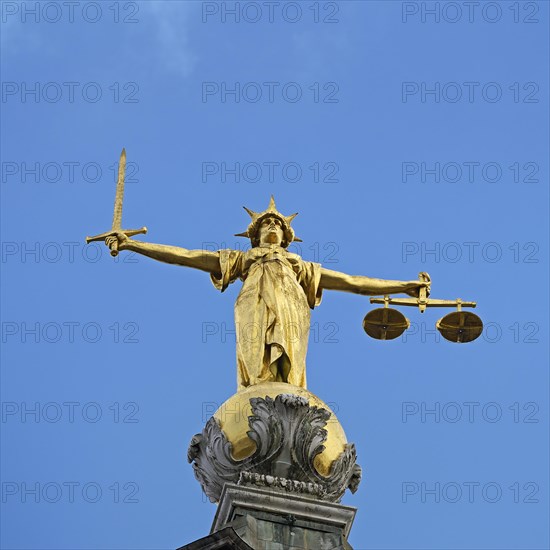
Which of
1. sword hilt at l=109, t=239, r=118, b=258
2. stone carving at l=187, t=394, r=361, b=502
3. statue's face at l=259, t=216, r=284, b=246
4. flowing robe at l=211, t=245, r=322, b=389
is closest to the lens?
stone carving at l=187, t=394, r=361, b=502

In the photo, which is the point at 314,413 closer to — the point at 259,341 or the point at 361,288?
the point at 259,341

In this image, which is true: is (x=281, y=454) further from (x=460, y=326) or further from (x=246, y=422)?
(x=460, y=326)

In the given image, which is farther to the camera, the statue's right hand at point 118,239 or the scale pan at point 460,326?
the scale pan at point 460,326

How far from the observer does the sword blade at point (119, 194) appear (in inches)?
1176

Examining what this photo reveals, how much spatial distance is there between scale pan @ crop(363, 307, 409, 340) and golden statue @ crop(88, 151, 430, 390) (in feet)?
1.70

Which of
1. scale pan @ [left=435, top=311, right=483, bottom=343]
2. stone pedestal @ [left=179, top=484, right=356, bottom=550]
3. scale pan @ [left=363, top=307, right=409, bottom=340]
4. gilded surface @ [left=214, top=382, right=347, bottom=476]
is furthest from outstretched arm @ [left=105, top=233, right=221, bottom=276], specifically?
stone pedestal @ [left=179, top=484, right=356, bottom=550]

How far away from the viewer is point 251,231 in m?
30.8

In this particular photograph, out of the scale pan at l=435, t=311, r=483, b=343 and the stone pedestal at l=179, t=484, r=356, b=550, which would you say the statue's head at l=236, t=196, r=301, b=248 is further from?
the stone pedestal at l=179, t=484, r=356, b=550

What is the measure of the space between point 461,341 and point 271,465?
16.2 ft

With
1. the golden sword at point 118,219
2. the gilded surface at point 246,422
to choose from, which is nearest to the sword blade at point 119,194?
the golden sword at point 118,219

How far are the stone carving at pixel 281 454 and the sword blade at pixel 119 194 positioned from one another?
14.4 ft

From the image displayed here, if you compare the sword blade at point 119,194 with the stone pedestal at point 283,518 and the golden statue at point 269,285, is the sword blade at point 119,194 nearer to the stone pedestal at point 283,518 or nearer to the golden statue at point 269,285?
the golden statue at point 269,285

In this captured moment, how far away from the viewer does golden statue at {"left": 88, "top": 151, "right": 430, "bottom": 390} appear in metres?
28.3

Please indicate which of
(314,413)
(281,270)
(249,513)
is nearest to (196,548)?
(249,513)
